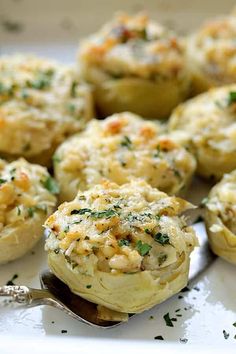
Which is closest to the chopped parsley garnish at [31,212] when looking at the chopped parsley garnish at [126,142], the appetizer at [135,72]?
the chopped parsley garnish at [126,142]

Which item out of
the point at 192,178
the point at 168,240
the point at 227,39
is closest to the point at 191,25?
the point at 227,39

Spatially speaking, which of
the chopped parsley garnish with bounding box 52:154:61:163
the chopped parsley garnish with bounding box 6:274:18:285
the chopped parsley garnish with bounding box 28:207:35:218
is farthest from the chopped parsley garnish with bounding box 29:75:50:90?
the chopped parsley garnish with bounding box 6:274:18:285

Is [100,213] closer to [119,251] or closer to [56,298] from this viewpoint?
[119,251]

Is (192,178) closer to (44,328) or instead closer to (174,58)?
(174,58)

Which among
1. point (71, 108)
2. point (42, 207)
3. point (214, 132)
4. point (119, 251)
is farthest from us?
point (71, 108)

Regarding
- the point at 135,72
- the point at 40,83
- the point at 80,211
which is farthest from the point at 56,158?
the point at 135,72

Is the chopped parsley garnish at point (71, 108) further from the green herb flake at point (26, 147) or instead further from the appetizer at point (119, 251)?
the appetizer at point (119, 251)
